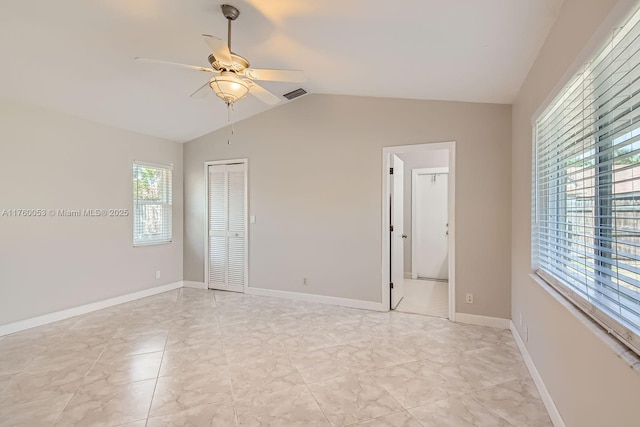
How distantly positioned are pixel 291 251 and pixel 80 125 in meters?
3.09

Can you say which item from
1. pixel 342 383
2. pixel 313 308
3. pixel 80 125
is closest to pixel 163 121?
pixel 80 125

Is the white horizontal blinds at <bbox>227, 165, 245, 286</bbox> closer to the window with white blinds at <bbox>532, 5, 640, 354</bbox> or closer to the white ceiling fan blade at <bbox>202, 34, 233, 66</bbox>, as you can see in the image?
the white ceiling fan blade at <bbox>202, 34, 233, 66</bbox>

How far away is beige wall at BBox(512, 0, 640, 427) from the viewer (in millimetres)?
1215

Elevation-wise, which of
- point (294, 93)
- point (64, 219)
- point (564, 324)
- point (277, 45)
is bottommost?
point (564, 324)

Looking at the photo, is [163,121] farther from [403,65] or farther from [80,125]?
[403,65]

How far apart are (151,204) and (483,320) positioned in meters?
4.79

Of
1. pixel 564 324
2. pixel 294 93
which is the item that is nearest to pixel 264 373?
pixel 564 324

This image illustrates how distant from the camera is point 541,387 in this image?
216cm

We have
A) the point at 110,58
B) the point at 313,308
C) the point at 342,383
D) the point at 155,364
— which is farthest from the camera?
the point at 313,308

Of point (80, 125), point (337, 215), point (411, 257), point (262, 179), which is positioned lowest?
point (411, 257)

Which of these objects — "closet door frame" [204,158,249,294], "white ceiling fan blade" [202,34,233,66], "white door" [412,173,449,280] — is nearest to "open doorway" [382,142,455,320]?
"white door" [412,173,449,280]

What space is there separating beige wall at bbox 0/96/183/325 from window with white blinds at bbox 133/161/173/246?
111 millimetres

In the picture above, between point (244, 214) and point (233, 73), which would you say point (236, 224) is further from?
point (233, 73)

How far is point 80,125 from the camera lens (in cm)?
389
